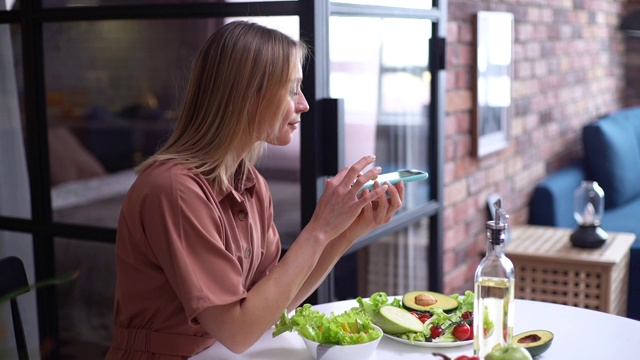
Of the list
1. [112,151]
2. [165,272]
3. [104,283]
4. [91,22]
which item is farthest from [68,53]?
[165,272]

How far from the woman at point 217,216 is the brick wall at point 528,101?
1.67 m

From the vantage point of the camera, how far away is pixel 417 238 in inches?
122

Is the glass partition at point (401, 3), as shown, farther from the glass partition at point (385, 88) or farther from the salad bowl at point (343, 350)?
the salad bowl at point (343, 350)

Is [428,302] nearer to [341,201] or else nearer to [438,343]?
[438,343]

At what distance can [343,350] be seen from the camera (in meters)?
1.50

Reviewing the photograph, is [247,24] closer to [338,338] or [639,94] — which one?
[338,338]

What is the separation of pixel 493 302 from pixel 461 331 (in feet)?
0.48

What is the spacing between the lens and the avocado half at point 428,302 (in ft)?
5.63

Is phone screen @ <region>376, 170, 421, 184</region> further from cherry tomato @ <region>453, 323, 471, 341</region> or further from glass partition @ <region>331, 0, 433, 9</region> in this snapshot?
glass partition @ <region>331, 0, 433, 9</region>

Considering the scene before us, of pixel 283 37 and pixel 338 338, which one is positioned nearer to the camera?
pixel 338 338

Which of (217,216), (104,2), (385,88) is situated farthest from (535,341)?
(104,2)

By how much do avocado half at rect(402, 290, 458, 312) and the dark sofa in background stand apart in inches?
92.6

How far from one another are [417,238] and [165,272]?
1.66 meters

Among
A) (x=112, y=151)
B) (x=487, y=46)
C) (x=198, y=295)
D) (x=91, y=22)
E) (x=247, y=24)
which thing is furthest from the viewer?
(x=487, y=46)
